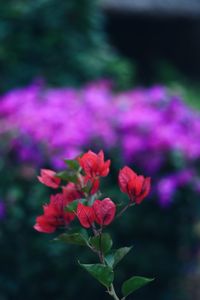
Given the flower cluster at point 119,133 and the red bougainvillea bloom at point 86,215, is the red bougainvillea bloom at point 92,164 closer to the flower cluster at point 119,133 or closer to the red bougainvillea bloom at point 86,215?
the red bougainvillea bloom at point 86,215

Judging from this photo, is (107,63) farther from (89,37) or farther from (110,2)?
(110,2)

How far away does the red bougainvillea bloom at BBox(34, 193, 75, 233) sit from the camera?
4.28 ft

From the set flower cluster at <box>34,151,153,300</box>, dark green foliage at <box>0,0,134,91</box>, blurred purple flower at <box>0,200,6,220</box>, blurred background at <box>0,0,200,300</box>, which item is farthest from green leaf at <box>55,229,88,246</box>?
dark green foliage at <box>0,0,134,91</box>

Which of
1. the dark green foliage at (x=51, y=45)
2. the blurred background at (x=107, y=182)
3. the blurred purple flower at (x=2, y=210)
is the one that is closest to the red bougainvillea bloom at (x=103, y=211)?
the blurred background at (x=107, y=182)

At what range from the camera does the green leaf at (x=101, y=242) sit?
4.11ft

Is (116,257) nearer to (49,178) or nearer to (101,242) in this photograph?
(101,242)

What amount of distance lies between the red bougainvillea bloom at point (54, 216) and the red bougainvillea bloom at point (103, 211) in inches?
3.3

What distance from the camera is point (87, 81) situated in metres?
5.43

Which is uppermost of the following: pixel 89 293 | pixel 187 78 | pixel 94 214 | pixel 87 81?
pixel 94 214

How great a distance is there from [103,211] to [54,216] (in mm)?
114

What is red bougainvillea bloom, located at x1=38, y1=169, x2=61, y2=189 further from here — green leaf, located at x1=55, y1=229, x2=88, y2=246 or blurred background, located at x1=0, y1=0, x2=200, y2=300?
blurred background, located at x1=0, y1=0, x2=200, y2=300

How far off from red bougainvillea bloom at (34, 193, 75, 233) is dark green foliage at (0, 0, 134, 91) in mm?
3849

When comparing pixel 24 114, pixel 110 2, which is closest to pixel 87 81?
pixel 24 114

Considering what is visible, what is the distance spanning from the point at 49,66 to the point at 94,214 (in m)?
4.21
